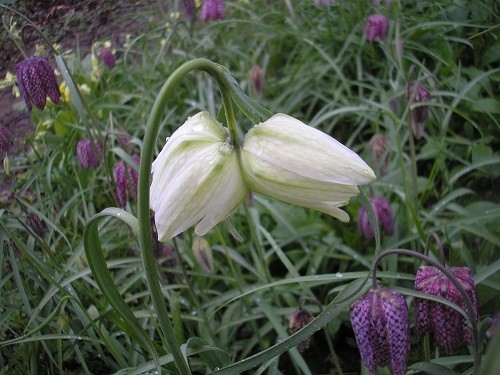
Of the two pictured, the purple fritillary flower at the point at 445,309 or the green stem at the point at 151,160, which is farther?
the purple fritillary flower at the point at 445,309

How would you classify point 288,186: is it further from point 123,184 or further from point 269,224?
point 269,224

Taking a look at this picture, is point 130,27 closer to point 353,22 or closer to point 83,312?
point 353,22

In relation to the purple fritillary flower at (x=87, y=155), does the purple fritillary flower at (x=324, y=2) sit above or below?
below

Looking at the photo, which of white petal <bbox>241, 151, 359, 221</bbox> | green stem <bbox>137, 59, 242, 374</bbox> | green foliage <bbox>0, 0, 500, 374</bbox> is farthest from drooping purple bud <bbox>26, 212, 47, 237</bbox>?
white petal <bbox>241, 151, 359, 221</bbox>

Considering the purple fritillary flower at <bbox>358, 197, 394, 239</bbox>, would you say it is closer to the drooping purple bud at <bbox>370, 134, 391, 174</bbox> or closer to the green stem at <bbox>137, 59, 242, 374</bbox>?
the drooping purple bud at <bbox>370, 134, 391, 174</bbox>

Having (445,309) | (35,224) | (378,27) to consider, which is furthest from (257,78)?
(445,309)

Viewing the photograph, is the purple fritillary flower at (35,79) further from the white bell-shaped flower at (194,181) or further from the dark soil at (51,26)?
the white bell-shaped flower at (194,181)

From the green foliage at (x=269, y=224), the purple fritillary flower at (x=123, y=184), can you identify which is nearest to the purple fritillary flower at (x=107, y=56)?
the green foliage at (x=269, y=224)
